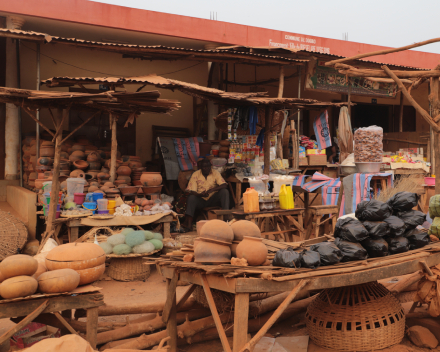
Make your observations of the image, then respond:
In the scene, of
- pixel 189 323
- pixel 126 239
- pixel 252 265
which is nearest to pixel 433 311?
pixel 252 265

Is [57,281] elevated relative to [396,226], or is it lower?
lower

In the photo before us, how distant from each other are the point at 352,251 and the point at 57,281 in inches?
95.3

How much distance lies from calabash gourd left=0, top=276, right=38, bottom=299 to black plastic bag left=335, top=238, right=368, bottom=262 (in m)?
2.53

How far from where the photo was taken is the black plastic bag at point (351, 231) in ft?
12.2

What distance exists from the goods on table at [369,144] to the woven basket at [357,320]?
356 cm

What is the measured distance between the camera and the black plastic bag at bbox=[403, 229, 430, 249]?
165 inches

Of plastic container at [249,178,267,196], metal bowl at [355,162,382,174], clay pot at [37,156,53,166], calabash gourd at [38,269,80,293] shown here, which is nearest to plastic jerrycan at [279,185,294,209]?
plastic container at [249,178,267,196]

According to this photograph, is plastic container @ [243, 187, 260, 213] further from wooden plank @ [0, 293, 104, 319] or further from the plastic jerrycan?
wooden plank @ [0, 293, 104, 319]

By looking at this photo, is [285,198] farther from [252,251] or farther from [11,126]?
[11,126]

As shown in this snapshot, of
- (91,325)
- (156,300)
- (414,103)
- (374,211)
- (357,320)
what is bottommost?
(156,300)

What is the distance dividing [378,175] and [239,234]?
446cm

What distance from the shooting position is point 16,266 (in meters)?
3.16

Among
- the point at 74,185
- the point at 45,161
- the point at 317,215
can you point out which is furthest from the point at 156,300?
the point at 45,161

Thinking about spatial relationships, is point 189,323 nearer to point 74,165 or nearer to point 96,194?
point 96,194
